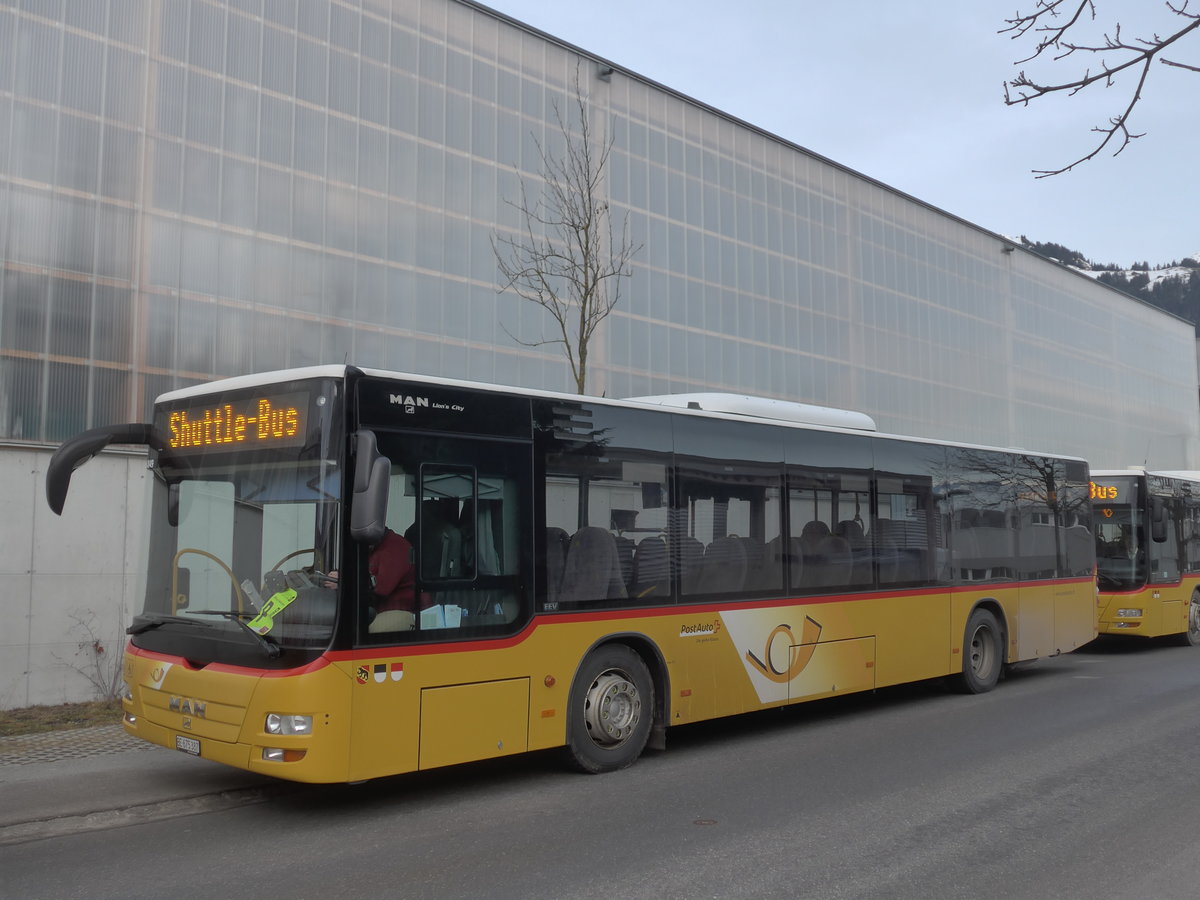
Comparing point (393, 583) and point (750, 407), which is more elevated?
point (750, 407)

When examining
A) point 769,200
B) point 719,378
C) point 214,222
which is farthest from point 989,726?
point 769,200

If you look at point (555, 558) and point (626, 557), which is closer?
point (555, 558)

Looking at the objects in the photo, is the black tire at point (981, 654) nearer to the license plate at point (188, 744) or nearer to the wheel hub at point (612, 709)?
the wheel hub at point (612, 709)

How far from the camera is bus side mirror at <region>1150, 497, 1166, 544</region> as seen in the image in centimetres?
1723

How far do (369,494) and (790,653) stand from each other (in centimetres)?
495

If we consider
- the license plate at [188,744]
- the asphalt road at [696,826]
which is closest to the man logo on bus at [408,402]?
the license plate at [188,744]

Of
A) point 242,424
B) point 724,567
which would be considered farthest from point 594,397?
point 242,424

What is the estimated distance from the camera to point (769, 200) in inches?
973

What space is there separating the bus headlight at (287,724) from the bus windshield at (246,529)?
1.05 ft

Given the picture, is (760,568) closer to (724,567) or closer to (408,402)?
(724,567)

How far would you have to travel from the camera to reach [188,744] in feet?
22.8

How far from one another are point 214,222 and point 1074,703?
11.9 m

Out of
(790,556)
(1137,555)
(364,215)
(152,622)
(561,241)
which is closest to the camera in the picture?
(152,622)

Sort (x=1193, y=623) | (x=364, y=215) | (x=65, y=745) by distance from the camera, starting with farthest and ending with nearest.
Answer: (x=1193, y=623) → (x=364, y=215) → (x=65, y=745)
